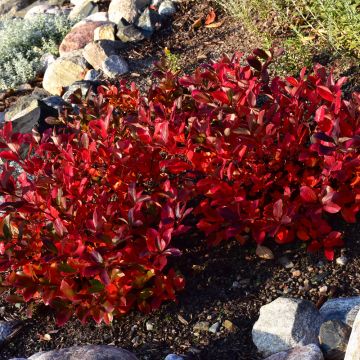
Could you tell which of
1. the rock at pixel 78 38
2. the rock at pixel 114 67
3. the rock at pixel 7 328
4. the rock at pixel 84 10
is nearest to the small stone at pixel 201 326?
the rock at pixel 7 328

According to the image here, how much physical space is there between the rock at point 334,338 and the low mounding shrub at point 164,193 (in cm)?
43

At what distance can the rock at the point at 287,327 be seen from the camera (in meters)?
2.43

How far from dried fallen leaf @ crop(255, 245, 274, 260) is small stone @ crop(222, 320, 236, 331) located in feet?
1.30

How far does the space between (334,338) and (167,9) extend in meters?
4.01

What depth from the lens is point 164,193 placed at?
2.71 metres

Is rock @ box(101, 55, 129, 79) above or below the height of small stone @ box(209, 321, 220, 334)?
above

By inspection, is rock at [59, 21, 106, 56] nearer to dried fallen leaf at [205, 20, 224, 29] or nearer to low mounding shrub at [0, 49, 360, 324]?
dried fallen leaf at [205, 20, 224, 29]

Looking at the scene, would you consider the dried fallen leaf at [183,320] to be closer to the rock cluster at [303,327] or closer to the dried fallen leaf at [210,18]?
the rock cluster at [303,327]

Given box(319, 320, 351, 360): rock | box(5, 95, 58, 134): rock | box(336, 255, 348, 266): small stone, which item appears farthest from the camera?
box(5, 95, 58, 134): rock

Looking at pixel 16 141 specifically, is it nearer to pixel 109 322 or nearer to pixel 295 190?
pixel 109 322

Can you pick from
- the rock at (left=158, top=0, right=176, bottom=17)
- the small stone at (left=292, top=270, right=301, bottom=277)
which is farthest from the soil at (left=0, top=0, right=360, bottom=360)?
the rock at (left=158, top=0, right=176, bottom=17)

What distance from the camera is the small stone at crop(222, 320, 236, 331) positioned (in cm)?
261

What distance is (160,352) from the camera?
8.49ft

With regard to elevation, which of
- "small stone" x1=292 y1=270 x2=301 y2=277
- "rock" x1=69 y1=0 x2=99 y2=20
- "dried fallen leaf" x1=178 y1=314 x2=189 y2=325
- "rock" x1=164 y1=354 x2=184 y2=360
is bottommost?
"small stone" x1=292 y1=270 x2=301 y2=277
